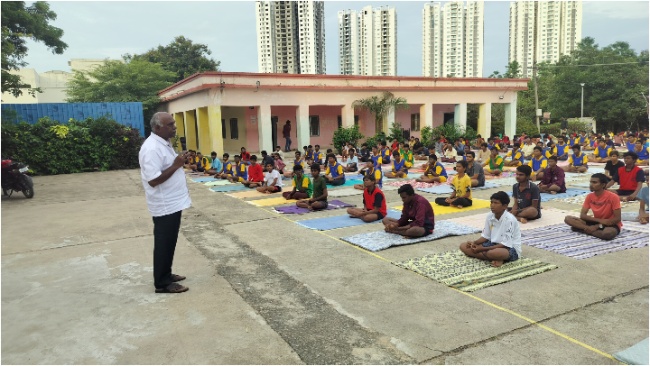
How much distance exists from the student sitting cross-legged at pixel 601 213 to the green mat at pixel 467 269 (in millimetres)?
1558

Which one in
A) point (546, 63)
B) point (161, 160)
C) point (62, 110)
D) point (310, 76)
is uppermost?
point (546, 63)

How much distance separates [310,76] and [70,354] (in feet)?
62.2

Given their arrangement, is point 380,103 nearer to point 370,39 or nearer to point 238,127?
point 238,127

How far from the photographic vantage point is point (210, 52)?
117ft

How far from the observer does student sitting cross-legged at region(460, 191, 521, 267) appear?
516cm

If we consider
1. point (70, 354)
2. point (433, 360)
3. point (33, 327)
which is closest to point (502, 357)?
point (433, 360)

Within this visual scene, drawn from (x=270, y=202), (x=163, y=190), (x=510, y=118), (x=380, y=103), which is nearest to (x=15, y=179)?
(x=270, y=202)

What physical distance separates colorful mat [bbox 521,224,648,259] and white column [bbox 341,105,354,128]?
1651cm

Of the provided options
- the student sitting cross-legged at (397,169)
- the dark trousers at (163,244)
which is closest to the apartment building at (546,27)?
the student sitting cross-legged at (397,169)

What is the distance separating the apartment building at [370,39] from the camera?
44.2m

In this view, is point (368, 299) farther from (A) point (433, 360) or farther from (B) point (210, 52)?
(B) point (210, 52)

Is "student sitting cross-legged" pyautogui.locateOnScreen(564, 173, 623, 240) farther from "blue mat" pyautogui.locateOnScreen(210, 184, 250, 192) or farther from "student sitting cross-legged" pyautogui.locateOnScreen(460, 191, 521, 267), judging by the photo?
"blue mat" pyautogui.locateOnScreen(210, 184, 250, 192)

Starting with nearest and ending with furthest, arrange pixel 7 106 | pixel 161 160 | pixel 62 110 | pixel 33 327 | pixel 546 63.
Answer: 1. pixel 33 327
2. pixel 161 160
3. pixel 7 106
4. pixel 62 110
5. pixel 546 63

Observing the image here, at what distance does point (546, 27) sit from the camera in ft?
152
